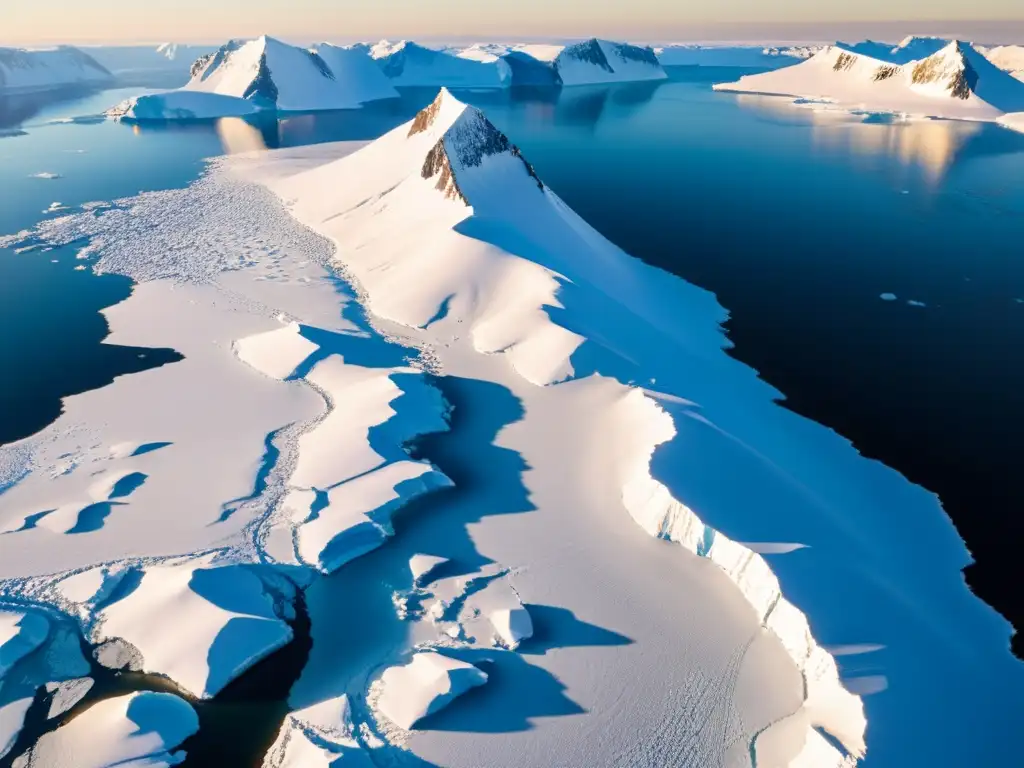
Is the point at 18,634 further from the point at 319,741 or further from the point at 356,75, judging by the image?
the point at 356,75

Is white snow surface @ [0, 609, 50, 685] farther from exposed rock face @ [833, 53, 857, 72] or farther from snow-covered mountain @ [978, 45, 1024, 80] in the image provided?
snow-covered mountain @ [978, 45, 1024, 80]

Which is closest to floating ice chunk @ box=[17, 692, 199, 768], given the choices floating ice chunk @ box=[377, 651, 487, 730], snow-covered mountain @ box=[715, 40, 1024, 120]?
floating ice chunk @ box=[377, 651, 487, 730]

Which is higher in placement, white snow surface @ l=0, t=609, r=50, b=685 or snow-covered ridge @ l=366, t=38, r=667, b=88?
snow-covered ridge @ l=366, t=38, r=667, b=88

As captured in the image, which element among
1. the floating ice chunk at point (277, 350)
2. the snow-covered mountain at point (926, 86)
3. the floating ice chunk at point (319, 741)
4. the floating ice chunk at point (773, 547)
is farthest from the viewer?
the snow-covered mountain at point (926, 86)

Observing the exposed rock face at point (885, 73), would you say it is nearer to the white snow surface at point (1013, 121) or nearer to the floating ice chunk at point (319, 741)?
the white snow surface at point (1013, 121)

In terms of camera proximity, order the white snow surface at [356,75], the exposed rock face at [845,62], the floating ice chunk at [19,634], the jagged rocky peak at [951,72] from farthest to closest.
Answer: the exposed rock face at [845,62] → the white snow surface at [356,75] → the jagged rocky peak at [951,72] → the floating ice chunk at [19,634]

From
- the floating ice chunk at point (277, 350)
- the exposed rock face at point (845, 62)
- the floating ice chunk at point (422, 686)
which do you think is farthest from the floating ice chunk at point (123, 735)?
the exposed rock face at point (845, 62)

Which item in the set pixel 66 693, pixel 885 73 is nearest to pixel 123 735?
pixel 66 693
